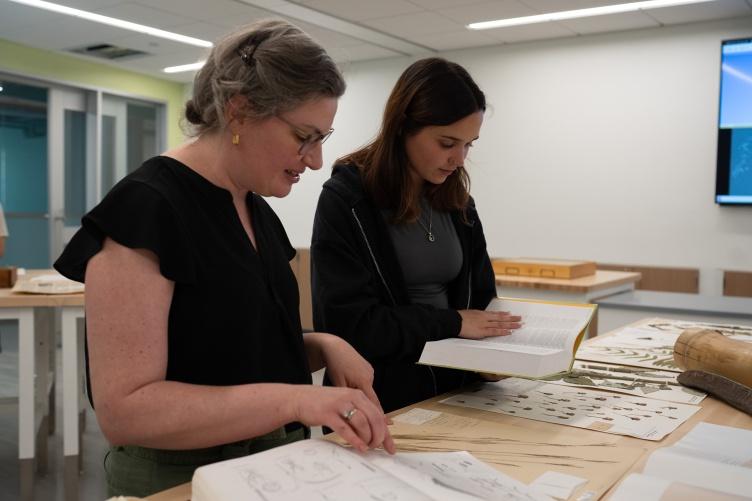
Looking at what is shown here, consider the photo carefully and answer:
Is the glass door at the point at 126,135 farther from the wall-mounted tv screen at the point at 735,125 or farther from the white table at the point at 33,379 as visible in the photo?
the wall-mounted tv screen at the point at 735,125

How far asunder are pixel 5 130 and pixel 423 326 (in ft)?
21.8

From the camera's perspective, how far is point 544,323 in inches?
61.6

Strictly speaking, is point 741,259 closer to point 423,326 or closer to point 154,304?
point 423,326

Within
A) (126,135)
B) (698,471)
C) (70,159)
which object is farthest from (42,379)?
(126,135)

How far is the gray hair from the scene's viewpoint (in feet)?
3.36

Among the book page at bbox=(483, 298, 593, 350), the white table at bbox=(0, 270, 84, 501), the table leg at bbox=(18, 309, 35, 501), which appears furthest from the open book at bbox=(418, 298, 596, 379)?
the table leg at bbox=(18, 309, 35, 501)

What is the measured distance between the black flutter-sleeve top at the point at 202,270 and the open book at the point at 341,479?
0.67 ft

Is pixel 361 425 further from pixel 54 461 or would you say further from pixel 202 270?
pixel 54 461

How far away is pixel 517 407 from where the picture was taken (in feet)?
4.51

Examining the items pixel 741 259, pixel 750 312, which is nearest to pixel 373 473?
pixel 750 312

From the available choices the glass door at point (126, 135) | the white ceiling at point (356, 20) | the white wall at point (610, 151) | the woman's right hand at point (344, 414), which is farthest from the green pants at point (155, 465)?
the glass door at point (126, 135)

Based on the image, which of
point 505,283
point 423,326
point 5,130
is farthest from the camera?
point 5,130

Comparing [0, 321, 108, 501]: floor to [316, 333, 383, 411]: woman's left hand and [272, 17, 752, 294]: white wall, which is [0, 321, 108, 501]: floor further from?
[272, 17, 752, 294]: white wall

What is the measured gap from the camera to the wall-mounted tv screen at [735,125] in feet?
16.8
